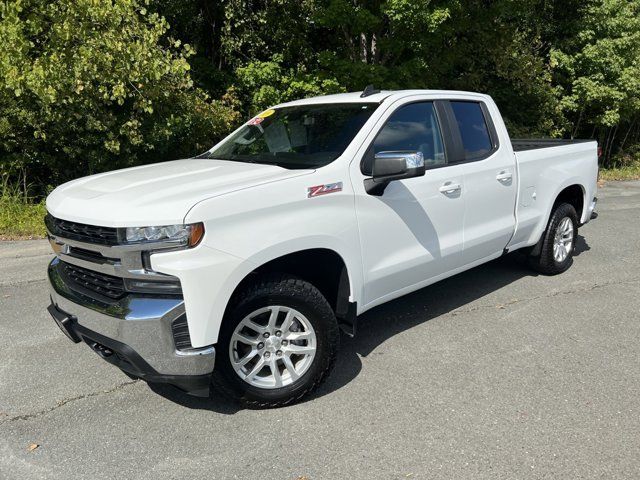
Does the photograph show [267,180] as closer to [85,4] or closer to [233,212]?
[233,212]

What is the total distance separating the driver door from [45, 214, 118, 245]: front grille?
148 centimetres

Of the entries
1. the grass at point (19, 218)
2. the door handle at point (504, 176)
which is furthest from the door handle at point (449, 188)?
the grass at point (19, 218)

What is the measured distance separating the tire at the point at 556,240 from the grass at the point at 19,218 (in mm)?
6479

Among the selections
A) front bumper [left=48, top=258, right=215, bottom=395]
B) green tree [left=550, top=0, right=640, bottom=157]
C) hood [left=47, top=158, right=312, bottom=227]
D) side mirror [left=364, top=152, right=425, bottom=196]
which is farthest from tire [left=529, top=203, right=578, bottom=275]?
green tree [left=550, top=0, right=640, bottom=157]

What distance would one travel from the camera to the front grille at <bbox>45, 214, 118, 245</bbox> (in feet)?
9.41

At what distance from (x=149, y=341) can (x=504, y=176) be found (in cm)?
329

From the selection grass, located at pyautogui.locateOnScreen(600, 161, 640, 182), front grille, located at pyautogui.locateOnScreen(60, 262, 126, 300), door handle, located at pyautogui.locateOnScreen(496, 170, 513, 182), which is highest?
front grille, located at pyautogui.locateOnScreen(60, 262, 126, 300)

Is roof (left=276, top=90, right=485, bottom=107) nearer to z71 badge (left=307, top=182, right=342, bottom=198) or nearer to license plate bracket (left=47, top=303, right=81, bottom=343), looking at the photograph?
z71 badge (left=307, top=182, right=342, bottom=198)

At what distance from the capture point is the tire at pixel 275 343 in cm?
309

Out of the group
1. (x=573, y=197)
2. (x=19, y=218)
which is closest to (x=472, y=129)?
(x=573, y=197)

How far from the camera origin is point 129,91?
823cm

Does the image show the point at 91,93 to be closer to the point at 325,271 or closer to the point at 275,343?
the point at 325,271

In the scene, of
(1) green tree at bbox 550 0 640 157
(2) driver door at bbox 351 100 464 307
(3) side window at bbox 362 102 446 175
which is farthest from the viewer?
(1) green tree at bbox 550 0 640 157

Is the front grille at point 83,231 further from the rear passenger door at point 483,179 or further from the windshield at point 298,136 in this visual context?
the rear passenger door at point 483,179
